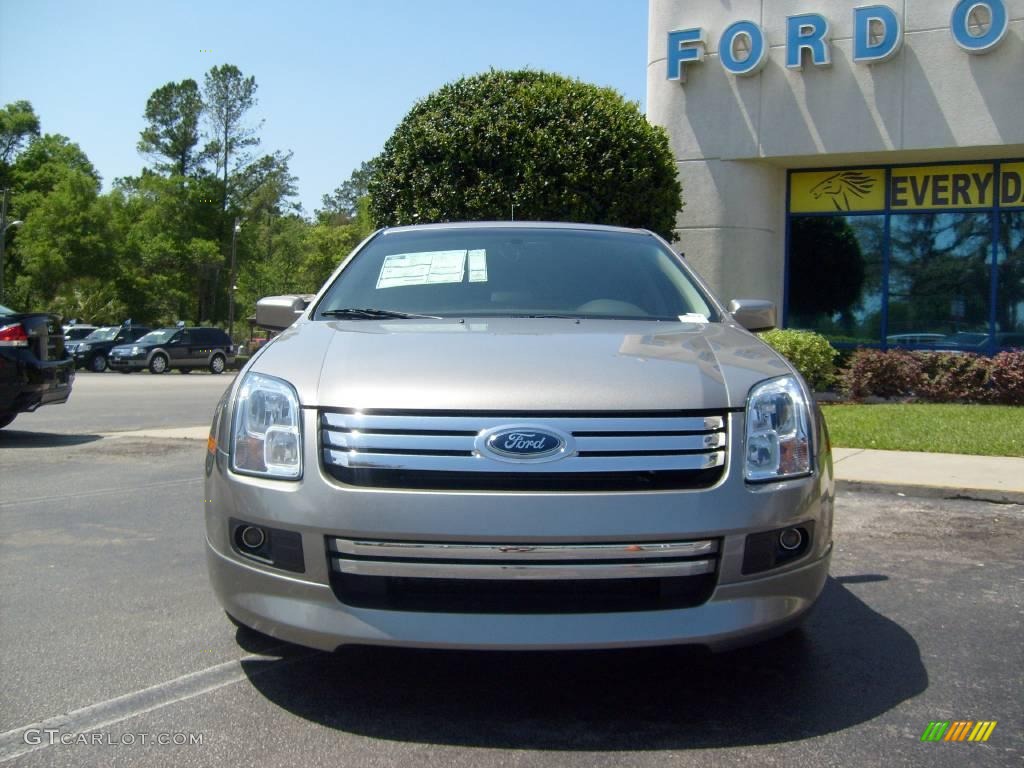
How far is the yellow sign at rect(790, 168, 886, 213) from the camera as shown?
17219mm

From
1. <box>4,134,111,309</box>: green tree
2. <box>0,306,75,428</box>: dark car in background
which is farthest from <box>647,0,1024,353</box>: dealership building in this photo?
<box>4,134,111,309</box>: green tree

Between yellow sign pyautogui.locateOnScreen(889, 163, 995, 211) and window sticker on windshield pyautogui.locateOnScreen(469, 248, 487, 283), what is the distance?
14.4 m

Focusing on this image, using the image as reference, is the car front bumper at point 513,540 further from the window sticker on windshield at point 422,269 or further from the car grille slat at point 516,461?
the window sticker on windshield at point 422,269

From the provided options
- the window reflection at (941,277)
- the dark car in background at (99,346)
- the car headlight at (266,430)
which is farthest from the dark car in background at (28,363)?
the dark car in background at (99,346)

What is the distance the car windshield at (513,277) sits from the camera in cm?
422

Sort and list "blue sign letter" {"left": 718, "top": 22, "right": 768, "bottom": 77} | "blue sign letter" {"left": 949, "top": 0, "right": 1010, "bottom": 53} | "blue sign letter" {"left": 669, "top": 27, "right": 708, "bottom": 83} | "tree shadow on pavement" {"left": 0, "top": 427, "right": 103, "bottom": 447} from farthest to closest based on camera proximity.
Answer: "blue sign letter" {"left": 669, "top": 27, "right": 708, "bottom": 83}, "blue sign letter" {"left": 718, "top": 22, "right": 768, "bottom": 77}, "blue sign letter" {"left": 949, "top": 0, "right": 1010, "bottom": 53}, "tree shadow on pavement" {"left": 0, "top": 427, "right": 103, "bottom": 447}

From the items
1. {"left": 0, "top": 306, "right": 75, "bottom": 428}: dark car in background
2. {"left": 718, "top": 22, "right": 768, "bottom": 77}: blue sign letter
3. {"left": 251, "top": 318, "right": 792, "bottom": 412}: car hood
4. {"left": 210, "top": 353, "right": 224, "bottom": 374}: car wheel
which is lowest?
{"left": 210, "top": 353, "right": 224, "bottom": 374}: car wheel

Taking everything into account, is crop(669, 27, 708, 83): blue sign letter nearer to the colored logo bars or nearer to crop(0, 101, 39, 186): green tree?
the colored logo bars

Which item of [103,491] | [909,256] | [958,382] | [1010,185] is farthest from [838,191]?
[103,491]

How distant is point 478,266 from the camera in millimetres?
4477

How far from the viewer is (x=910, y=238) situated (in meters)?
17.2

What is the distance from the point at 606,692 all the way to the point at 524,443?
93cm

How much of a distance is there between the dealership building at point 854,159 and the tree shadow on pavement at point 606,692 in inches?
538

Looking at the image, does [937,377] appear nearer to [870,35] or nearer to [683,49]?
[870,35]
